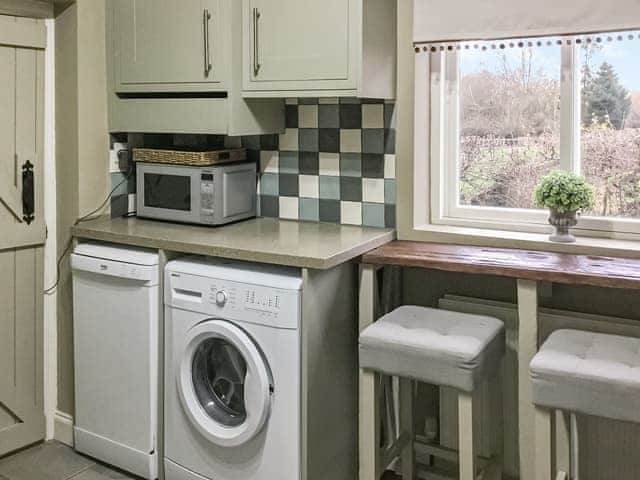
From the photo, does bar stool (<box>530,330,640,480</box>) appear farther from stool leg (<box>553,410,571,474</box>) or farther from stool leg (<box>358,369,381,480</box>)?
stool leg (<box>358,369,381,480</box>)

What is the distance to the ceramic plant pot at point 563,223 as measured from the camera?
259cm

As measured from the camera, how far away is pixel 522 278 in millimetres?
2328

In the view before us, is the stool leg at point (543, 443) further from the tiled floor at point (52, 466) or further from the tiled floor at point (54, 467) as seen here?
the tiled floor at point (52, 466)

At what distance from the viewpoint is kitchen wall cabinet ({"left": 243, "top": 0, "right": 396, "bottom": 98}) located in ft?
8.58

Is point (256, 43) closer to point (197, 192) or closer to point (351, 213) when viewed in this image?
point (197, 192)

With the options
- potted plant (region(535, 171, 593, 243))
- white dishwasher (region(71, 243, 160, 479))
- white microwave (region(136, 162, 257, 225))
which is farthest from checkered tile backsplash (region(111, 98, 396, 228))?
potted plant (region(535, 171, 593, 243))

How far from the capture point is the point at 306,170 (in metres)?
3.14

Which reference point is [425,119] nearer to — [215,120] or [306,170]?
[306,170]

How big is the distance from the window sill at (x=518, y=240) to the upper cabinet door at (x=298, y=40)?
2.22 feet

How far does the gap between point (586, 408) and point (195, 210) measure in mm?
1681

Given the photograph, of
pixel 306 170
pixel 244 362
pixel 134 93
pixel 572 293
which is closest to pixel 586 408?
pixel 572 293

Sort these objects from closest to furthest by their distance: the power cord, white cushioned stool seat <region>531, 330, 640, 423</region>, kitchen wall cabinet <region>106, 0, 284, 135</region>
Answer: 1. white cushioned stool seat <region>531, 330, 640, 423</region>
2. kitchen wall cabinet <region>106, 0, 284, 135</region>
3. the power cord

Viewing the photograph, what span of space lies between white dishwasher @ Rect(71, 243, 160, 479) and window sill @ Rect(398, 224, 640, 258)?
1035 millimetres

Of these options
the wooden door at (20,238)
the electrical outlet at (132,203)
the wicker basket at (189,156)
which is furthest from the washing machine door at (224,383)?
the electrical outlet at (132,203)
